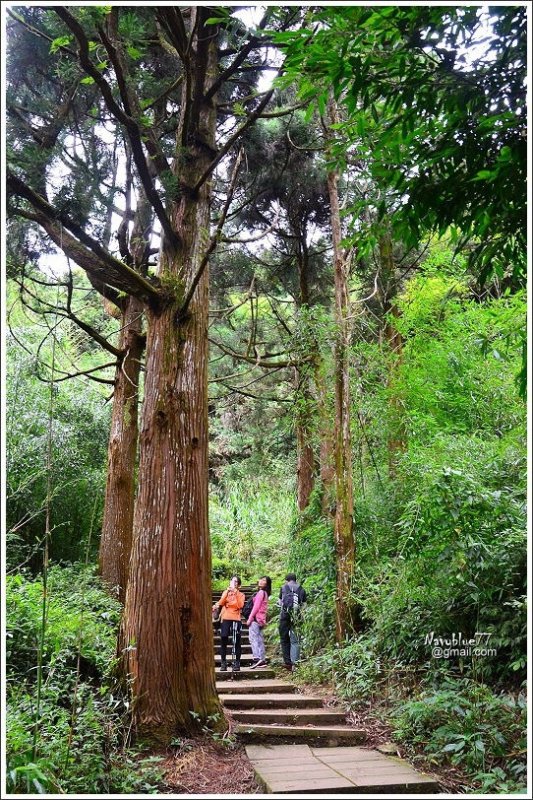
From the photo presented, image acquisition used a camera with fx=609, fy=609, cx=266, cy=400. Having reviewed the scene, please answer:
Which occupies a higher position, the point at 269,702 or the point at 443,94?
the point at 443,94

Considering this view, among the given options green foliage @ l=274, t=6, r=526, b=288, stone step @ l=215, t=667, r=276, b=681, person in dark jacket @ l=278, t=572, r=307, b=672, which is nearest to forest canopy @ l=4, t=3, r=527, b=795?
green foliage @ l=274, t=6, r=526, b=288

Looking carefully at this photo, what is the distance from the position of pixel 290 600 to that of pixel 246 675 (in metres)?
1.11

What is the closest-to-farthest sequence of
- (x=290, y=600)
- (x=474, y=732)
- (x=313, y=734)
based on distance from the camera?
(x=474, y=732) < (x=313, y=734) < (x=290, y=600)

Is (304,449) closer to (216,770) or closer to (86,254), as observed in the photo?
(86,254)

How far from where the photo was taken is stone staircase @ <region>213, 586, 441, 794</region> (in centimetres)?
392

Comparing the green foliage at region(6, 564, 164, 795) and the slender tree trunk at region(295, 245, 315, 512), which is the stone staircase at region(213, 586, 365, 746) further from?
the slender tree trunk at region(295, 245, 315, 512)

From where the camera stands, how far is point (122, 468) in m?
8.34

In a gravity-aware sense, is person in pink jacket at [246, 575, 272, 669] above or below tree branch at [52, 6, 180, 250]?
below

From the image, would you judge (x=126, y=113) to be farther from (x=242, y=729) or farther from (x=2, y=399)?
(x=242, y=729)

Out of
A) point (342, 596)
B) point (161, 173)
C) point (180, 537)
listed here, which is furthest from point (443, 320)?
point (180, 537)

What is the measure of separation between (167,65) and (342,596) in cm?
639

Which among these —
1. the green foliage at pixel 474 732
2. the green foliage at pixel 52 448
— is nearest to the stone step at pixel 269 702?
the green foliage at pixel 474 732

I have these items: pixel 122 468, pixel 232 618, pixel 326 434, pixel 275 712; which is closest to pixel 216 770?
pixel 275 712

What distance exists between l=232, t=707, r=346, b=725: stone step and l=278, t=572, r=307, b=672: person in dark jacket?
228 centimetres
